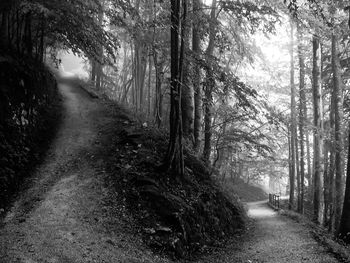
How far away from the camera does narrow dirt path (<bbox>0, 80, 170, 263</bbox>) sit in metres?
5.51

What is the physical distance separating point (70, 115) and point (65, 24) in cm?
620

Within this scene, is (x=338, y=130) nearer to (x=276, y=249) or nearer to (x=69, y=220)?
(x=276, y=249)

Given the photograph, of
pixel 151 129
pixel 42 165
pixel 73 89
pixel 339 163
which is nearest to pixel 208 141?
pixel 151 129

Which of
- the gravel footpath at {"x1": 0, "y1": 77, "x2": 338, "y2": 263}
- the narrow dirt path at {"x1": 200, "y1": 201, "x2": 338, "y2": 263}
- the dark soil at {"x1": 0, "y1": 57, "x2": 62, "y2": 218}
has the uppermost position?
the dark soil at {"x1": 0, "y1": 57, "x2": 62, "y2": 218}

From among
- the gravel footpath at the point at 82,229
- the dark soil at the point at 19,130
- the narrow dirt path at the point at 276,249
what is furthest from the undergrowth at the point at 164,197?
the dark soil at the point at 19,130

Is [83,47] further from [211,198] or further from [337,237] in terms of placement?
[337,237]

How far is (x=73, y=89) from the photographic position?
21703 millimetres

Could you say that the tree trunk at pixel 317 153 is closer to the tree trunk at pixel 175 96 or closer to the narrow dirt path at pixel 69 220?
the tree trunk at pixel 175 96

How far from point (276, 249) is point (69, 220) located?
5.81m

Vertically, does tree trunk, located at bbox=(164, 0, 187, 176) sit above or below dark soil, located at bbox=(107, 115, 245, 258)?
above

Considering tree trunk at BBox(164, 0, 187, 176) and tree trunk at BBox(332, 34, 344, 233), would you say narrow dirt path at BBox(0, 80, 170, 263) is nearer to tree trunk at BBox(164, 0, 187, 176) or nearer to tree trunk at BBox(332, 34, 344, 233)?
tree trunk at BBox(164, 0, 187, 176)

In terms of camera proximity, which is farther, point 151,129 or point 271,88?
point 271,88

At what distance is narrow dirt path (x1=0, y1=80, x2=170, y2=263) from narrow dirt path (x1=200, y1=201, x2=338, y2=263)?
238 cm

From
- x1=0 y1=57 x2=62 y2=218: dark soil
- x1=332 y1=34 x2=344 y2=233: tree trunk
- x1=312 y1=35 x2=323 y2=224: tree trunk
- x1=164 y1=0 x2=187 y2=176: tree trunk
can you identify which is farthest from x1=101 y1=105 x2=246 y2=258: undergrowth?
x1=332 y1=34 x2=344 y2=233: tree trunk
